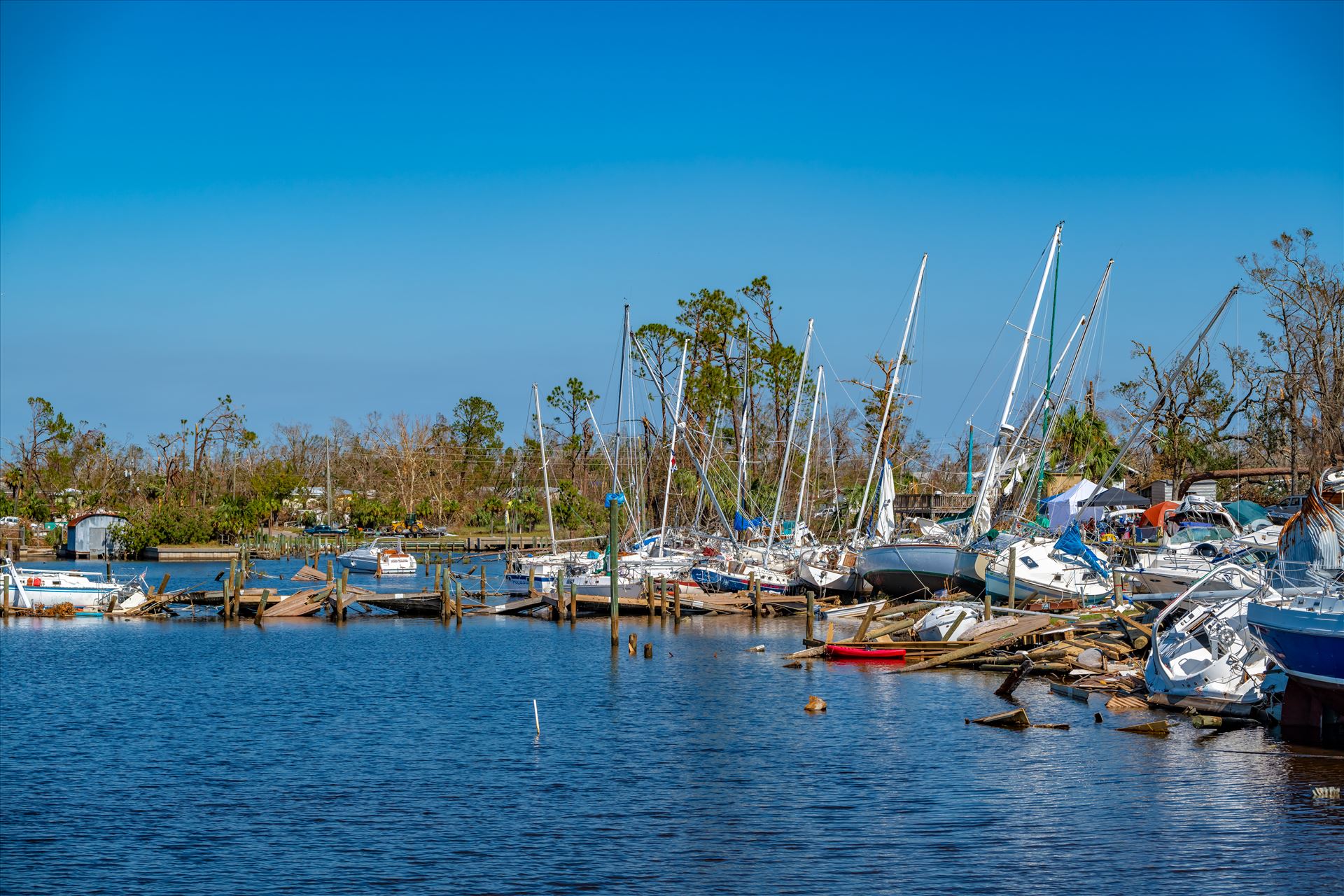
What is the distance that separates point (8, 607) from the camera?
196 feet

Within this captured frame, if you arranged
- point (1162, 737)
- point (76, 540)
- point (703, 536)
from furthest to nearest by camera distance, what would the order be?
point (76, 540), point (703, 536), point (1162, 737)

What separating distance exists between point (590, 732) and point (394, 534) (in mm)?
96990

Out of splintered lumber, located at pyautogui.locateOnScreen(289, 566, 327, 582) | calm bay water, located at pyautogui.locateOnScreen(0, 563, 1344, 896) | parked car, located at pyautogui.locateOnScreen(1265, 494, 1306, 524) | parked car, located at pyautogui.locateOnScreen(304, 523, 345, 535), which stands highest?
parked car, located at pyautogui.locateOnScreen(1265, 494, 1306, 524)

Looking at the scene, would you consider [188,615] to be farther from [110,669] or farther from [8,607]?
[110,669]

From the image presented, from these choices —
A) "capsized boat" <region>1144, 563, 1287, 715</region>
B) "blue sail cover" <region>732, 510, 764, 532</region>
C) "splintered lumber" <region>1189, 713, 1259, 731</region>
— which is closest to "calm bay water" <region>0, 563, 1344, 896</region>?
"splintered lumber" <region>1189, 713, 1259, 731</region>

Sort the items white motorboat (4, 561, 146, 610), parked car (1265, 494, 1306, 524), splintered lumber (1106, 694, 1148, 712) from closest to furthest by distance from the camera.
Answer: splintered lumber (1106, 694, 1148, 712)
parked car (1265, 494, 1306, 524)
white motorboat (4, 561, 146, 610)

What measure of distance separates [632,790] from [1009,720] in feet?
32.3

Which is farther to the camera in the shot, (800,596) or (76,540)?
(76,540)

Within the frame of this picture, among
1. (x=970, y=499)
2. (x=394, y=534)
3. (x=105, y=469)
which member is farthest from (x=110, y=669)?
(x=105, y=469)

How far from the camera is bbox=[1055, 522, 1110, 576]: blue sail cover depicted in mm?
48406

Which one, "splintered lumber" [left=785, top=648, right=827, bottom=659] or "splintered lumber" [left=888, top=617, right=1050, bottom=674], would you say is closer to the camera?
"splintered lumber" [left=888, top=617, right=1050, bottom=674]

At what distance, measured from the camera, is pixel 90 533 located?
106 m

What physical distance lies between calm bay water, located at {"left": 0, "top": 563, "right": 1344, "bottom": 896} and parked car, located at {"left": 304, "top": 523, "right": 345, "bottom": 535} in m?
84.0

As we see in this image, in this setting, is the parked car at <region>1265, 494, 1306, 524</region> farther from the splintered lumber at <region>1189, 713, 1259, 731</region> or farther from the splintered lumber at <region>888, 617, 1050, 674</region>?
the splintered lumber at <region>1189, 713, 1259, 731</region>
